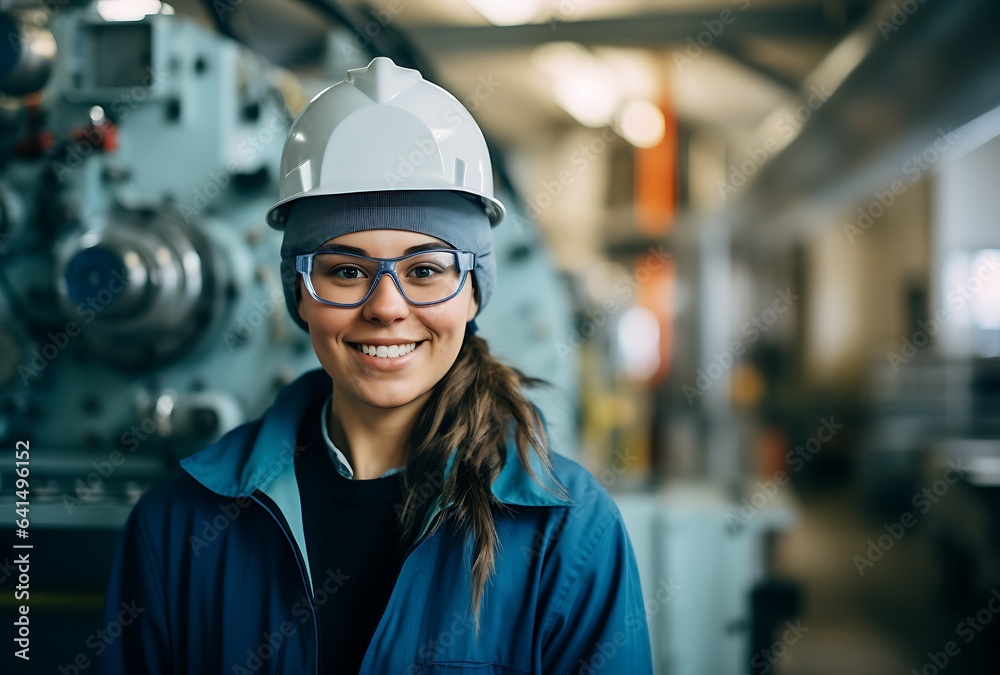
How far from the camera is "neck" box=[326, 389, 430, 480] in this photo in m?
0.93

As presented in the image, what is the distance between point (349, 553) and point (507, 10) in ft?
12.5

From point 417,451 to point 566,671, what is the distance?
1.02ft

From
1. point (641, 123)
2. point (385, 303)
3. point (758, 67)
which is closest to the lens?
point (385, 303)

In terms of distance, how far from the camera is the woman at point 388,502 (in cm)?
83

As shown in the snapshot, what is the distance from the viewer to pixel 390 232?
2.74 ft

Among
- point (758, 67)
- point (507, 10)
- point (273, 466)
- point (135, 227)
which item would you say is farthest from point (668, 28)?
point (273, 466)

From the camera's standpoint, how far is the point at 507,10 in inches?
159

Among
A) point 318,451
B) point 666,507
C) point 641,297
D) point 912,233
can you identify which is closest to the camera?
point 318,451

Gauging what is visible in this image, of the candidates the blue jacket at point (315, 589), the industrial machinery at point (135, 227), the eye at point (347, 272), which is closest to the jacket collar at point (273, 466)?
the blue jacket at point (315, 589)

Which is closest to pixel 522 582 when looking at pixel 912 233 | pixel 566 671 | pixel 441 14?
pixel 566 671

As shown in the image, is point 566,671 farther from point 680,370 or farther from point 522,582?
point 680,370

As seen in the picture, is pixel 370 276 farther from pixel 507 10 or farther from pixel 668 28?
pixel 507 10

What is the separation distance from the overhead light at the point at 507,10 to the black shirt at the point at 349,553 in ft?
11.4

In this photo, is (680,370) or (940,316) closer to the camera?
(940,316)
